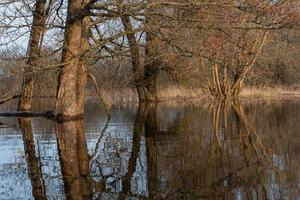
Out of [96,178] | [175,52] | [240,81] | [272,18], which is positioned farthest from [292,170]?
[240,81]

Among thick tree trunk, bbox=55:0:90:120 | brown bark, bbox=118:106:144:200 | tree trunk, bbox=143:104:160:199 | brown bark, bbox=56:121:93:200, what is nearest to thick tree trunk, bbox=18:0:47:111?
thick tree trunk, bbox=55:0:90:120

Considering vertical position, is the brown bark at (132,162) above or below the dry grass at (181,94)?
below

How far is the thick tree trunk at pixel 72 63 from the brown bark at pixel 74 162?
3.73 m

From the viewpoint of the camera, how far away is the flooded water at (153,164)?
22.2 feet

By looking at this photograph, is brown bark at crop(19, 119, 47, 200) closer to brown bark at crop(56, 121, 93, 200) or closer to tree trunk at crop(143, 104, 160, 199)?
brown bark at crop(56, 121, 93, 200)

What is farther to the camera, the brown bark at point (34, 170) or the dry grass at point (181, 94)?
the dry grass at point (181, 94)

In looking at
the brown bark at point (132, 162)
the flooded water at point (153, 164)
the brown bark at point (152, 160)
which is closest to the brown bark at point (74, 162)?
the flooded water at point (153, 164)

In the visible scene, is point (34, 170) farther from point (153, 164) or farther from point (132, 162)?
point (153, 164)

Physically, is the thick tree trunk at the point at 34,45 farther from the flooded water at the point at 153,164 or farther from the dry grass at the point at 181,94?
the dry grass at the point at 181,94

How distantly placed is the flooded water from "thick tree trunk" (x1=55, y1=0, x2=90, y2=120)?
13.3ft

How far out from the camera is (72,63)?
1884 centimetres

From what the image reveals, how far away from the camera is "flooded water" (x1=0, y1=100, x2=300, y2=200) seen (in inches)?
267

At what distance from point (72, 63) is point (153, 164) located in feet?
34.5

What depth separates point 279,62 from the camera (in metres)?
45.4
